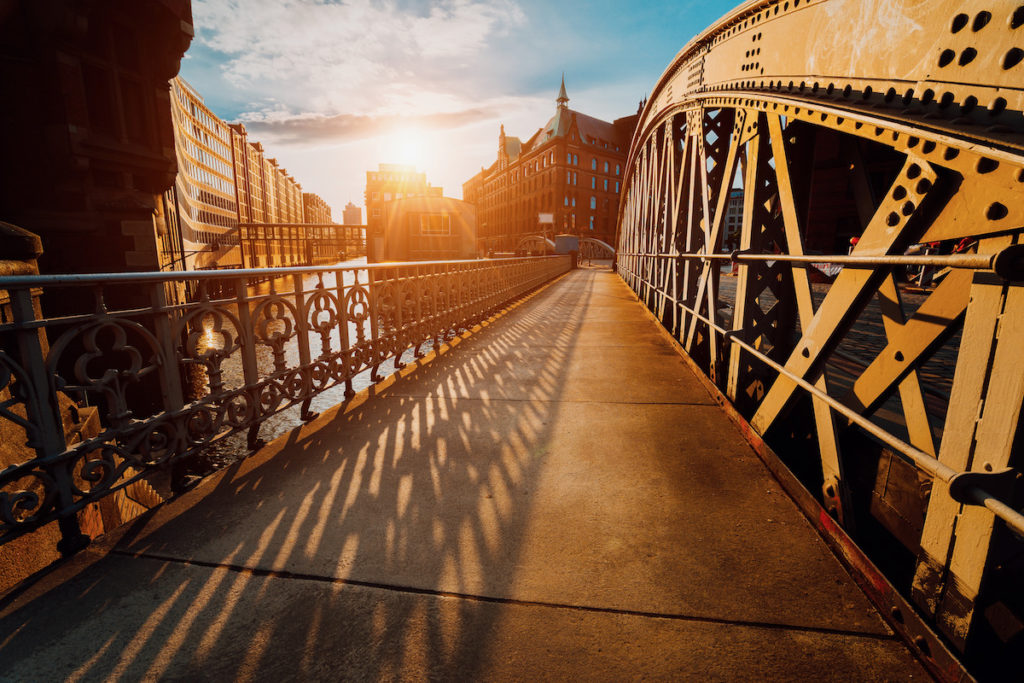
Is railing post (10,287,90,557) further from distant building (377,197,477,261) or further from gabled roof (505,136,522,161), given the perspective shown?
gabled roof (505,136,522,161)

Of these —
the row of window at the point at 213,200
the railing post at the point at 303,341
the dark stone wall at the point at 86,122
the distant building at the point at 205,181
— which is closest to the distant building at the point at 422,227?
the distant building at the point at 205,181

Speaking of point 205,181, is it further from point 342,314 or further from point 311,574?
point 311,574

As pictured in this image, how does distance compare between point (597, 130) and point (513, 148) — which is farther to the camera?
point (513, 148)

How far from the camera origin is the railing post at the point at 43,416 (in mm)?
2027

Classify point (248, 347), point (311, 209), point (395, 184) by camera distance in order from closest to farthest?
point (248, 347)
point (395, 184)
point (311, 209)

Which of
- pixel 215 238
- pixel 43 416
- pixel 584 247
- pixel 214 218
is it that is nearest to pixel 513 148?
pixel 584 247

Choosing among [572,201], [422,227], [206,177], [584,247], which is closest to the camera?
[422,227]

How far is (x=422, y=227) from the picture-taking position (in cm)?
4206

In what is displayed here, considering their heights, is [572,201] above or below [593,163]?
below

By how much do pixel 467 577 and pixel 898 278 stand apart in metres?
2.73

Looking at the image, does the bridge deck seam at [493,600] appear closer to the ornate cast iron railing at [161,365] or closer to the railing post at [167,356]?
the ornate cast iron railing at [161,365]

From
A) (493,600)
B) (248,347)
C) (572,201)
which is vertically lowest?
(493,600)

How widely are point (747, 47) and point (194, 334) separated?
4.61 metres

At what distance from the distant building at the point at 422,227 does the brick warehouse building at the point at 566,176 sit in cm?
2309
